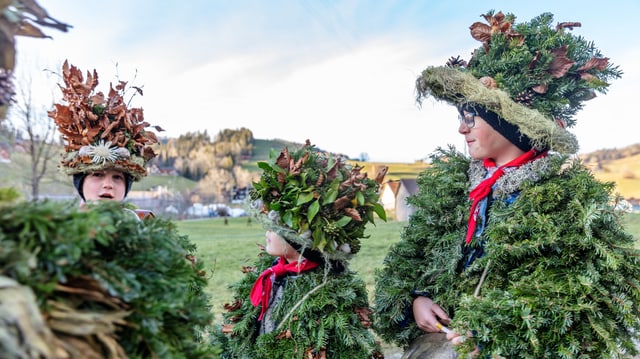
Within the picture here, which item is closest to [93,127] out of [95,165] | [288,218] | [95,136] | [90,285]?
[95,136]

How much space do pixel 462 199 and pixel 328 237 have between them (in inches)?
33.1

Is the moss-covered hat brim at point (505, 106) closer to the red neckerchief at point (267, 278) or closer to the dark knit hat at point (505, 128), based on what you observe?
the dark knit hat at point (505, 128)

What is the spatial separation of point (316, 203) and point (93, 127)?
1281mm

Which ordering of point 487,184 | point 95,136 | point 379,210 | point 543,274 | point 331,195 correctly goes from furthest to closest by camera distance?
point 95,136 → point 487,184 → point 379,210 → point 331,195 → point 543,274

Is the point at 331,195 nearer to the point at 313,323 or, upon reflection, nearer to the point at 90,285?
the point at 313,323

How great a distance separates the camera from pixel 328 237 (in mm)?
1862

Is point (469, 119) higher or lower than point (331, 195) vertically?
higher

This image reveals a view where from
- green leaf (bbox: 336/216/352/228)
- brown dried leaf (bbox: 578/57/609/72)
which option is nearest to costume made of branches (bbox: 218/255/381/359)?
green leaf (bbox: 336/216/352/228)

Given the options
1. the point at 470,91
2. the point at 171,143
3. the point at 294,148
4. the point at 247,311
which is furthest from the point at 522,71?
the point at 171,143

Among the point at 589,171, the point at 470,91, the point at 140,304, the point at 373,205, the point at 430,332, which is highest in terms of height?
the point at 470,91

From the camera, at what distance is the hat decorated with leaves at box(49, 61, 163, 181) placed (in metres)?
2.18

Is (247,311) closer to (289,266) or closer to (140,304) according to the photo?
(289,266)

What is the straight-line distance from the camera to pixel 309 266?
200cm

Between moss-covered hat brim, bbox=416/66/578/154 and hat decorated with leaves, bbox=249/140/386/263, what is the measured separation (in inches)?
25.2
